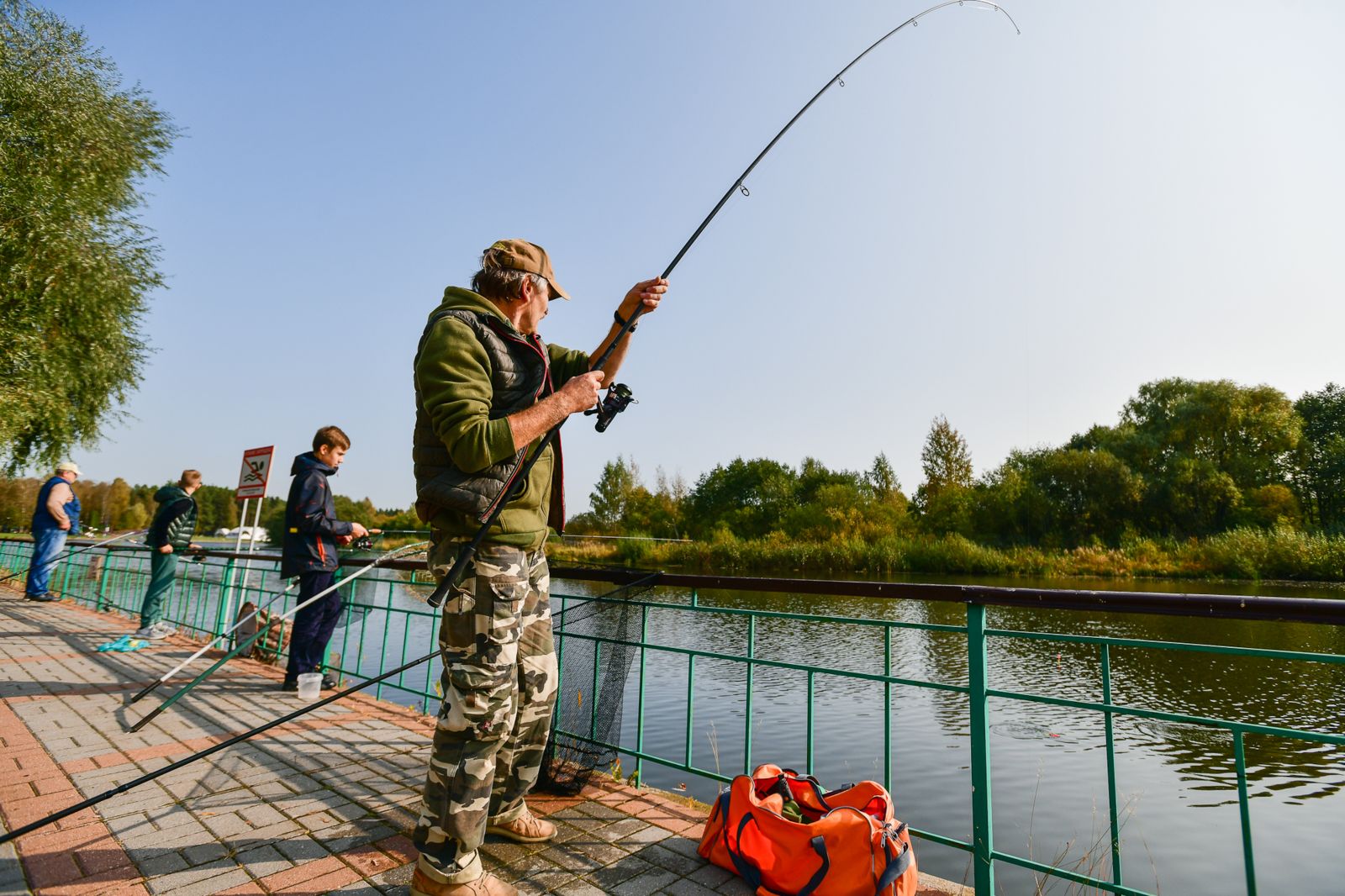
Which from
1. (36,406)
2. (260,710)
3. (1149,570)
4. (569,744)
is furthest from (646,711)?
(1149,570)

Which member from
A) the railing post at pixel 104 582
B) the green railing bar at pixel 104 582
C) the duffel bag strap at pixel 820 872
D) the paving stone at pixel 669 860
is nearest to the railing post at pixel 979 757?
the duffel bag strap at pixel 820 872

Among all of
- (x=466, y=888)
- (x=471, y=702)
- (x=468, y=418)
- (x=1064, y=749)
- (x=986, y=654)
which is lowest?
(x=1064, y=749)

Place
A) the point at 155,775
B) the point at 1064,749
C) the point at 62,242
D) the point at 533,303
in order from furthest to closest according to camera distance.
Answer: the point at 62,242 < the point at 1064,749 < the point at 533,303 < the point at 155,775

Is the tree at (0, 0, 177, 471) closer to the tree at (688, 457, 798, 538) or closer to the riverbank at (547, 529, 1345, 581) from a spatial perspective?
the riverbank at (547, 529, 1345, 581)

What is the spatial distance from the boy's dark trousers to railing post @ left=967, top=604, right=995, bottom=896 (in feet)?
14.1

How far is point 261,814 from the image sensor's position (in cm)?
259

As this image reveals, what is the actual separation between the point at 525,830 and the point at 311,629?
3230 millimetres

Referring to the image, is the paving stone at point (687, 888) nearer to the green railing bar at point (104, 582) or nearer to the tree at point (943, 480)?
the green railing bar at point (104, 582)

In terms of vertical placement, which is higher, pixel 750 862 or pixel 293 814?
pixel 750 862

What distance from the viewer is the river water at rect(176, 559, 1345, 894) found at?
15.6 feet

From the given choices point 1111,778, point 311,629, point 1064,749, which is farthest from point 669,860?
point 1064,749

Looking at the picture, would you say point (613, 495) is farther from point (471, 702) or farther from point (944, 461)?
point (471, 702)

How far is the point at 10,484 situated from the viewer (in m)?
42.4

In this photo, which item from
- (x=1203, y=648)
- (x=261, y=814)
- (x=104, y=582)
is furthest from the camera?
(x=104, y=582)
